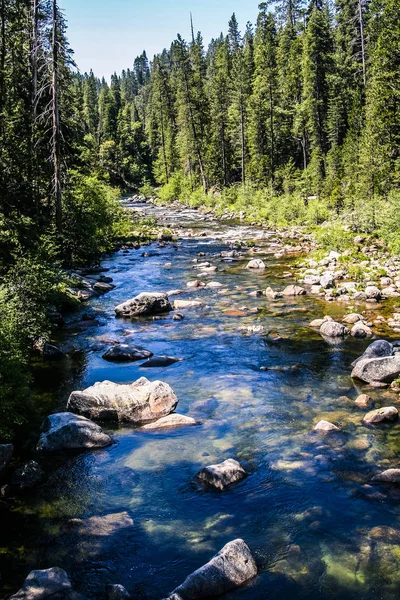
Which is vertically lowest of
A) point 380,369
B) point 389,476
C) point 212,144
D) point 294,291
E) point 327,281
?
point 389,476

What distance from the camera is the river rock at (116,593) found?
236 inches

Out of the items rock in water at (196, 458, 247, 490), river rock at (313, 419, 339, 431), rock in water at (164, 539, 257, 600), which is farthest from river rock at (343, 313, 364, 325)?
rock in water at (164, 539, 257, 600)

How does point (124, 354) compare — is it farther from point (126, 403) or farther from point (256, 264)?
point (256, 264)

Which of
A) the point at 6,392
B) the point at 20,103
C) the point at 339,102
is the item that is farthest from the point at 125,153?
the point at 6,392

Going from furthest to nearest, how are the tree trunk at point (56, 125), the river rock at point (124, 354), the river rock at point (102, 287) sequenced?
the river rock at point (102, 287) < the tree trunk at point (56, 125) < the river rock at point (124, 354)

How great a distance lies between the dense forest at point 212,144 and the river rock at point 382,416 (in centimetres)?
705

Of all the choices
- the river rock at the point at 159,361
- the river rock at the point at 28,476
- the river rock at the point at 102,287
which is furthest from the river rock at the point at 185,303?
the river rock at the point at 28,476

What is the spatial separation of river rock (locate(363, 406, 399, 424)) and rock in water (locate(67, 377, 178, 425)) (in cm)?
→ 415

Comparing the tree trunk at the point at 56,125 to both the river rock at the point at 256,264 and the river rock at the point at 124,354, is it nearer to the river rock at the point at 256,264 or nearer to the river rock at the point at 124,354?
the river rock at the point at 256,264

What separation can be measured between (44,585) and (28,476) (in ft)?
8.95

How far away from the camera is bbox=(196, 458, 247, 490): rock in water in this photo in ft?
27.4

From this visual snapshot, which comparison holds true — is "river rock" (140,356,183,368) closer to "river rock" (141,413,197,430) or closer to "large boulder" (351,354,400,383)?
"river rock" (141,413,197,430)

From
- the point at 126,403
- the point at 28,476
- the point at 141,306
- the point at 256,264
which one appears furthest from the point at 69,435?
the point at 256,264

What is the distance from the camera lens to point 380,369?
39.3 feet
